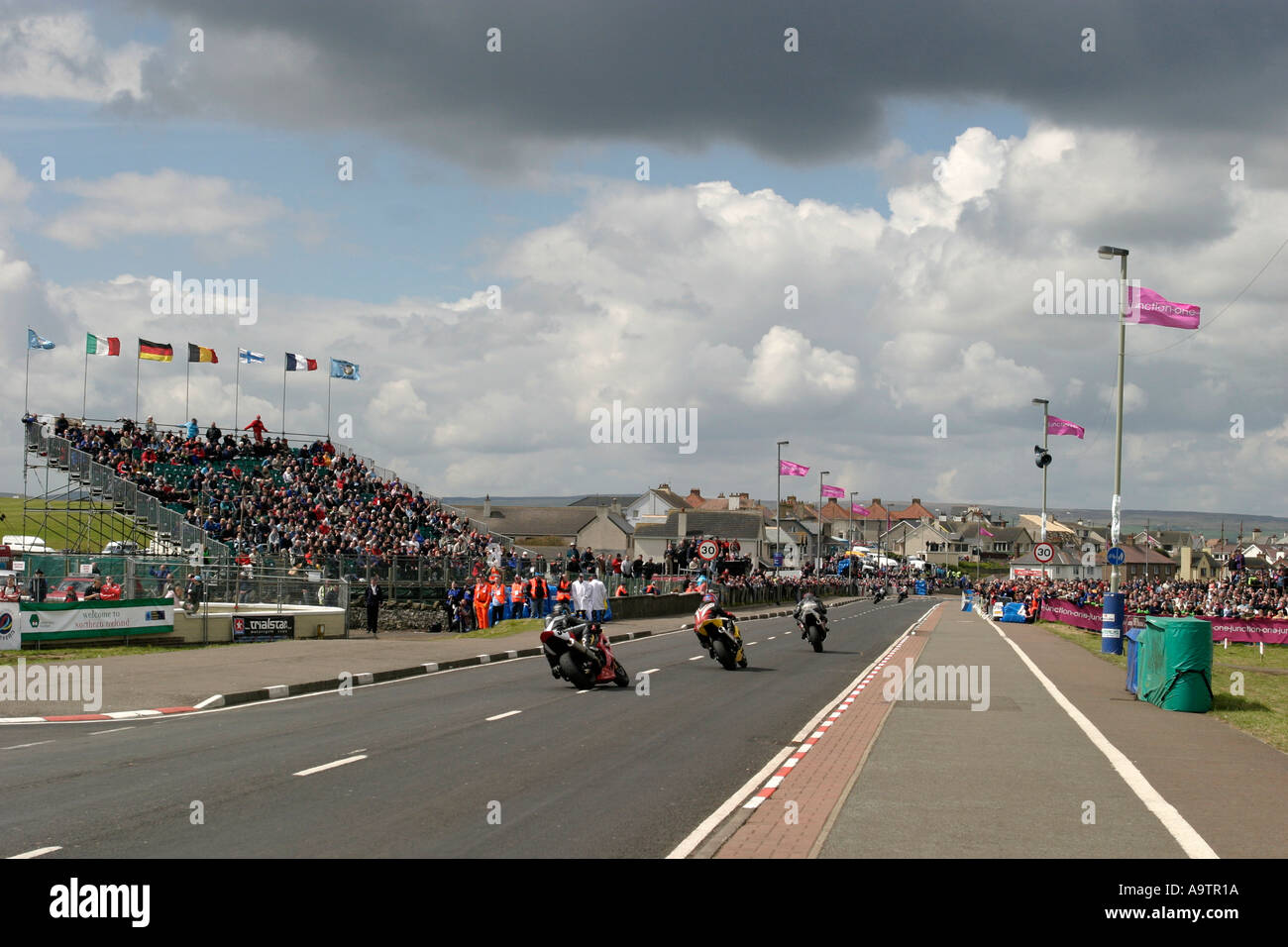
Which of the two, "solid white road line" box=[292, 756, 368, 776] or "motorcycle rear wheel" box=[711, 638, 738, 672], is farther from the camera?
"motorcycle rear wheel" box=[711, 638, 738, 672]

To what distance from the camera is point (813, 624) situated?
30453 mm

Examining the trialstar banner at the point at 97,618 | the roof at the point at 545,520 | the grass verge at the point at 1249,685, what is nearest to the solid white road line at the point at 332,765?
the grass verge at the point at 1249,685

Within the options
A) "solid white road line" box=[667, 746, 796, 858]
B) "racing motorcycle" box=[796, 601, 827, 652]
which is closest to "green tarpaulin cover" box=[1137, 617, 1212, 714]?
"solid white road line" box=[667, 746, 796, 858]

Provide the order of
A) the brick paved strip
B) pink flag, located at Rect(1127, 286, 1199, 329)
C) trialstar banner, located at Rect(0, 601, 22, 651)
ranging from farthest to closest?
pink flag, located at Rect(1127, 286, 1199, 329) < trialstar banner, located at Rect(0, 601, 22, 651) < the brick paved strip

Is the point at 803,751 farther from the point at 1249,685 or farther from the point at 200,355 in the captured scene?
the point at 200,355

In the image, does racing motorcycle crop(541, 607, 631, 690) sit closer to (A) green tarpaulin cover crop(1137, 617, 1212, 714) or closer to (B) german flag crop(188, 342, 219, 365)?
(A) green tarpaulin cover crop(1137, 617, 1212, 714)

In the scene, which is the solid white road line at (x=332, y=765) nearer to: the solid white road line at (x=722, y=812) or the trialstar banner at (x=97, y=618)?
the solid white road line at (x=722, y=812)

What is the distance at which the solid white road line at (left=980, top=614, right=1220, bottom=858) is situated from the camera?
338 inches

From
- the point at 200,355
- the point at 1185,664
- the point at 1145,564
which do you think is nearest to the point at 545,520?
the point at 200,355

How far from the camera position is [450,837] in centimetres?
848

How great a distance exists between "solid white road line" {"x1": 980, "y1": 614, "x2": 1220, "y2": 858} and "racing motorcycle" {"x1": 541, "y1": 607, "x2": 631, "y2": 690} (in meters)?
7.20

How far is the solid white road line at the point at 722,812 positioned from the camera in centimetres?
828
